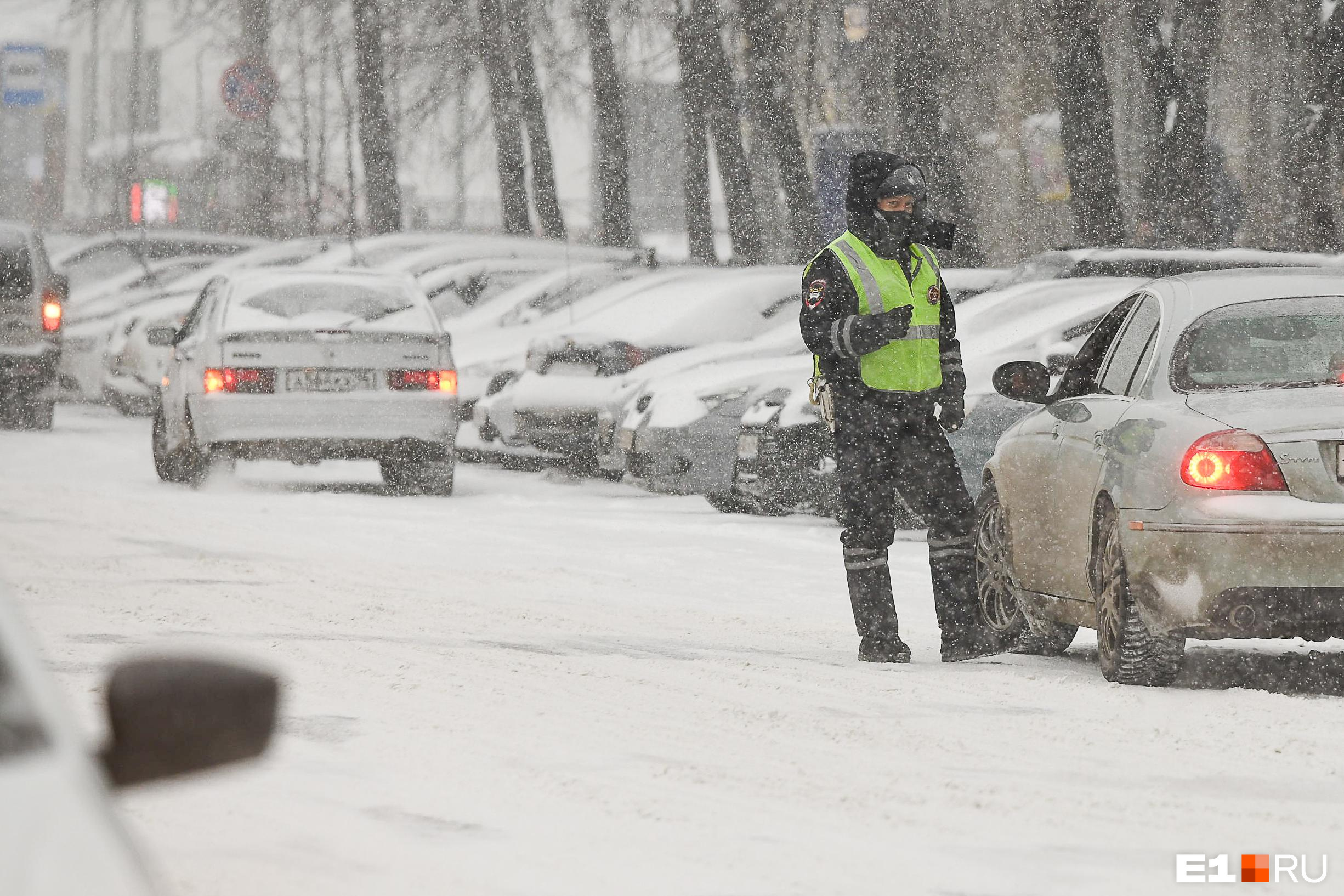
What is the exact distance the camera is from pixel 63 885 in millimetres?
1998

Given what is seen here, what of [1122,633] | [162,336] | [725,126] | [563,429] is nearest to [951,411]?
[1122,633]

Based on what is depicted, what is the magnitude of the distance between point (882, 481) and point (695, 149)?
22.6 m

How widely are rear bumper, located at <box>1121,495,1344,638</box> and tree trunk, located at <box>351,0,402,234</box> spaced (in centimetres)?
2775

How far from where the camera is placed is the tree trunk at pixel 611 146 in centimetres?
3123

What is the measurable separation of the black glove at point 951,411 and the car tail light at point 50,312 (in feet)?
47.3

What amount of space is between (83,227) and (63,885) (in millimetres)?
63532

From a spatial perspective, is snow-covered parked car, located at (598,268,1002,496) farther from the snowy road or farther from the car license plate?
the snowy road

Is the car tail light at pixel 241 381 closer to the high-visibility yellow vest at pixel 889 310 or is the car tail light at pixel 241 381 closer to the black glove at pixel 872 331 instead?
the high-visibility yellow vest at pixel 889 310

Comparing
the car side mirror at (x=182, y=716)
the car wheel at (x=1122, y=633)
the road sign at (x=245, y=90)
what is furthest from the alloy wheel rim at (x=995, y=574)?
the road sign at (x=245, y=90)

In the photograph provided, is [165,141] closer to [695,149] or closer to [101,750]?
[695,149]

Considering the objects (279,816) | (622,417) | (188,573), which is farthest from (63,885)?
(622,417)

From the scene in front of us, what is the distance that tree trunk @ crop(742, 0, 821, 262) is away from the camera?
2555 cm

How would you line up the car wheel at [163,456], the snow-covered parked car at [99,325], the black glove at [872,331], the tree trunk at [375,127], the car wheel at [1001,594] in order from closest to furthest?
the black glove at [872,331] < the car wheel at [1001,594] < the car wheel at [163,456] < the snow-covered parked car at [99,325] < the tree trunk at [375,127]

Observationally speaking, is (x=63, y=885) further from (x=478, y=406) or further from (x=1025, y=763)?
(x=478, y=406)
